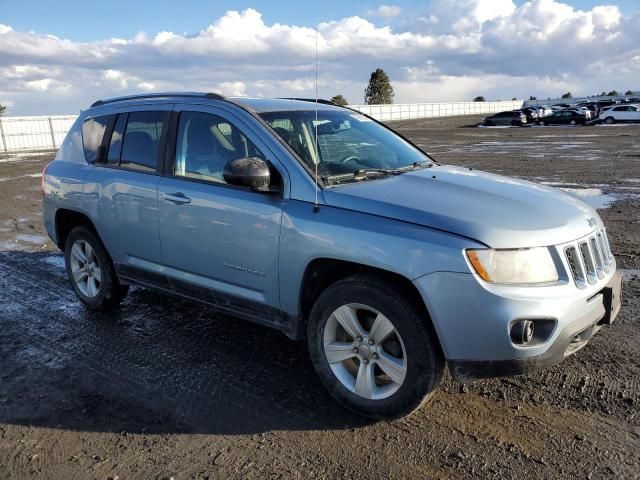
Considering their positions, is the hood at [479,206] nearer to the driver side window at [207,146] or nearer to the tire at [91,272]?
the driver side window at [207,146]

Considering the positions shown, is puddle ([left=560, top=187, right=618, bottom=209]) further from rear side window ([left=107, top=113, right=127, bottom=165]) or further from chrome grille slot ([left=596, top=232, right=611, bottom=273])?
rear side window ([left=107, top=113, right=127, bottom=165])

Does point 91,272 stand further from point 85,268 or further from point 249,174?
point 249,174

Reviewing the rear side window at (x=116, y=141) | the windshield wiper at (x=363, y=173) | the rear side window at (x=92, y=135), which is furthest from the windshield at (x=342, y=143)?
the rear side window at (x=92, y=135)

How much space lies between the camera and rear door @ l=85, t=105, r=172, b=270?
4.66 metres

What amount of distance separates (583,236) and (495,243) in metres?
0.74

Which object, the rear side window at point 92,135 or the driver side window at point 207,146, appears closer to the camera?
the driver side window at point 207,146

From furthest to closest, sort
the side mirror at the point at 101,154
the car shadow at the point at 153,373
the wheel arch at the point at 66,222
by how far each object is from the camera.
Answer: the wheel arch at the point at 66,222 < the side mirror at the point at 101,154 < the car shadow at the point at 153,373

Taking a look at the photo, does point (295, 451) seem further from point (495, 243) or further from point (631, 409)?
point (631, 409)

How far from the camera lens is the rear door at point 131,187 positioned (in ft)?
15.3

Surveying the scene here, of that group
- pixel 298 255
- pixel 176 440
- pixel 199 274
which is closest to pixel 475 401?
pixel 298 255

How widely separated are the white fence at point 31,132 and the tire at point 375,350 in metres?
31.8

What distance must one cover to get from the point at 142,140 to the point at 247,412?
8.29ft

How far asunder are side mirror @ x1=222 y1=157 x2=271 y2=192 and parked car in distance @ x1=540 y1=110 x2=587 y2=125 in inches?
1679

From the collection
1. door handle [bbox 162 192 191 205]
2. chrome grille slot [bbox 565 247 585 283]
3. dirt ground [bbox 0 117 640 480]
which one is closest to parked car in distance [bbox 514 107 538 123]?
dirt ground [bbox 0 117 640 480]
